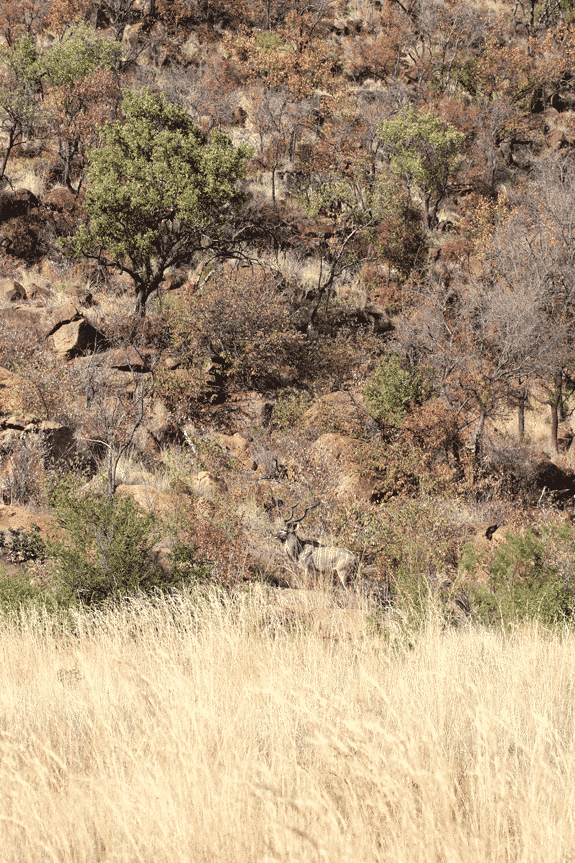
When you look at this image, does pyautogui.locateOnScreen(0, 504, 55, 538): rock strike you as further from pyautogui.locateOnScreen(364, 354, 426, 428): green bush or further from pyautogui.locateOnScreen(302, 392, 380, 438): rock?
pyautogui.locateOnScreen(364, 354, 426, 428): green bush

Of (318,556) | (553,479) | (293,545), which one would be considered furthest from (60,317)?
(553,479)

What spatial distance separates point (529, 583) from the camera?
7828 millimetres

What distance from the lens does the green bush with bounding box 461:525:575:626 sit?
6.97m

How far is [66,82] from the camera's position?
27.1 metres

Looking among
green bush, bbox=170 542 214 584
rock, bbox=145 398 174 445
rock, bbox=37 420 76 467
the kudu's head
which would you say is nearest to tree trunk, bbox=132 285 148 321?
rock, bbox=145 398 174 445

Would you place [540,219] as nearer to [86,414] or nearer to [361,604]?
[86,414]

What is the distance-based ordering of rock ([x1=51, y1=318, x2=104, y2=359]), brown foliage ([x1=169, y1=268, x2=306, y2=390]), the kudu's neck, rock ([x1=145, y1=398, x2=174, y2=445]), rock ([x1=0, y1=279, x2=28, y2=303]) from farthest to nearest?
1. rock ([x1=0, y1=279, x2=28, y2=303])
2. brown foliage ([x1=169, y1=268, x2=306, y2=390])
3. rock ([x1=51, y1=318, x2=104, y2=359])
4. rock ([x1=145, y1=398, x2=174, y2=445])
5. the kudu's neck

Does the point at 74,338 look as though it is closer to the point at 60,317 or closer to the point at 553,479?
the point at 60,317

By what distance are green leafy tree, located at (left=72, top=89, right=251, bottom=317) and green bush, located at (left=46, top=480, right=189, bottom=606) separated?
1185 cm

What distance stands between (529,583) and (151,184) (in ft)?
54.8

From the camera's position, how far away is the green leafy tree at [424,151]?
26766 mm

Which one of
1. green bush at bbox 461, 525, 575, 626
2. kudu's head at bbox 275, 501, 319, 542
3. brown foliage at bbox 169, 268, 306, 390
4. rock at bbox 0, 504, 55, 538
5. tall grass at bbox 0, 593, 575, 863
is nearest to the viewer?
tall grass at bbox 0, 593, 575, 863

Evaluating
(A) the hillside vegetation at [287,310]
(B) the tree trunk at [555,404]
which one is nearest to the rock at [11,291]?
(A) the hillside vegetation at [287,310]

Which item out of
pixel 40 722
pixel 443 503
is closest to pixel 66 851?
pixel 40 722
